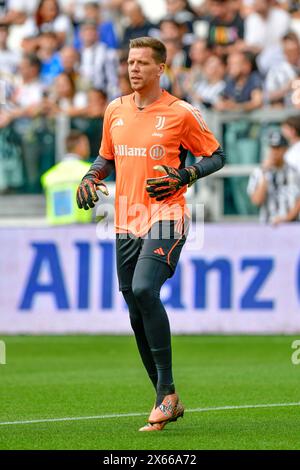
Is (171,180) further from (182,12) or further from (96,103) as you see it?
(182,12)

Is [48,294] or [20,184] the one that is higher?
[20,184]

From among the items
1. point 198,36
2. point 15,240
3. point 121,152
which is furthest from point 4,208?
point 121,152

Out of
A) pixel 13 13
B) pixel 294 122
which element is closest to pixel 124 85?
pixel 294 122

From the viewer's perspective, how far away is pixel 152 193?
8.02 meters

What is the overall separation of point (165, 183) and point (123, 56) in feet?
35.5

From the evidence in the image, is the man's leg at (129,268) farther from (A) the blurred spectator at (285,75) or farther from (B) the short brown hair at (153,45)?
(A) the blurred spectator at (285,75)

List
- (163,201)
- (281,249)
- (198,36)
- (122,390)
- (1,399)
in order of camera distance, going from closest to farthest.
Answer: (163,201) < (1,399) < (122,390) < (281,249) < (198,36)

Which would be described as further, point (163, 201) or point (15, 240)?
point (15, 240)

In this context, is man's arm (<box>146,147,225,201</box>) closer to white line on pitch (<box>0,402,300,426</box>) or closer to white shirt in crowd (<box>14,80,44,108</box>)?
white line on pitch (<box>0,402,300,426</box>)

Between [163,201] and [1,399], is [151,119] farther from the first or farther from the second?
[1,399]

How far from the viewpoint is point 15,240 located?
16594 mm

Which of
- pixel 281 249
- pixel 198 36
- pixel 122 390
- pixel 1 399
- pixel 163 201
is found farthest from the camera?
pixel 198 36

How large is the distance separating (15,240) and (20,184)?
167cm

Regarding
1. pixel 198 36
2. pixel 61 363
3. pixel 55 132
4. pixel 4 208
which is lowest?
pixel 61 363
